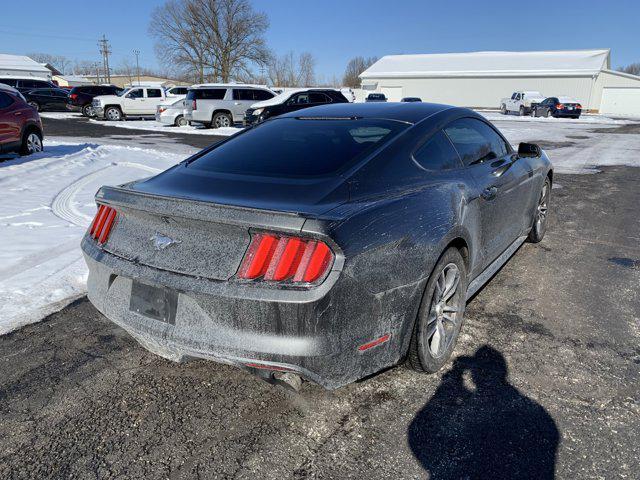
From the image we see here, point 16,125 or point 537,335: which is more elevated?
point 16,125

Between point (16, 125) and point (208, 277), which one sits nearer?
point (208, 277)

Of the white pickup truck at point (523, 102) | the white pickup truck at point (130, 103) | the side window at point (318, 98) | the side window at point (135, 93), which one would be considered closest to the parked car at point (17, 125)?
the side window at point (318, 98)

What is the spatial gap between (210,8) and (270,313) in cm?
5868

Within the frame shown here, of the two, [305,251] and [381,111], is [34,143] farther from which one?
[305,251]

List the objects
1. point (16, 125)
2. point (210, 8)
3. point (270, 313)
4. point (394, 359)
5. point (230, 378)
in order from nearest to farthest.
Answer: point (270, 313) < point (394, 359) < point (230, 378) < point (16, 125) < point (210, 8)

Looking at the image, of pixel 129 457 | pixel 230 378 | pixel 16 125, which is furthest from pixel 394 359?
pixel 16 125

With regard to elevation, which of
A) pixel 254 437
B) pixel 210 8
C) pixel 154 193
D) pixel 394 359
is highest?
pixel 210 8

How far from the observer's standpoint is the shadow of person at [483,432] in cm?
217

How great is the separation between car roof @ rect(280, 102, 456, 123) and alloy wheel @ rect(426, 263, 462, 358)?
1067 mm

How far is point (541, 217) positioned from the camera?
541cm

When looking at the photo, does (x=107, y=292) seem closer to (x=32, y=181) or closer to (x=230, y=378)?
(x=230, y=378)

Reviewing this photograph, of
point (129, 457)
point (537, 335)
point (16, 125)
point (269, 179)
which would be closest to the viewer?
point (129, 457)

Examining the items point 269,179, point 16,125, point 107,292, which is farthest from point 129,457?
point 16,125

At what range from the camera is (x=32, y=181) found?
851 cm
